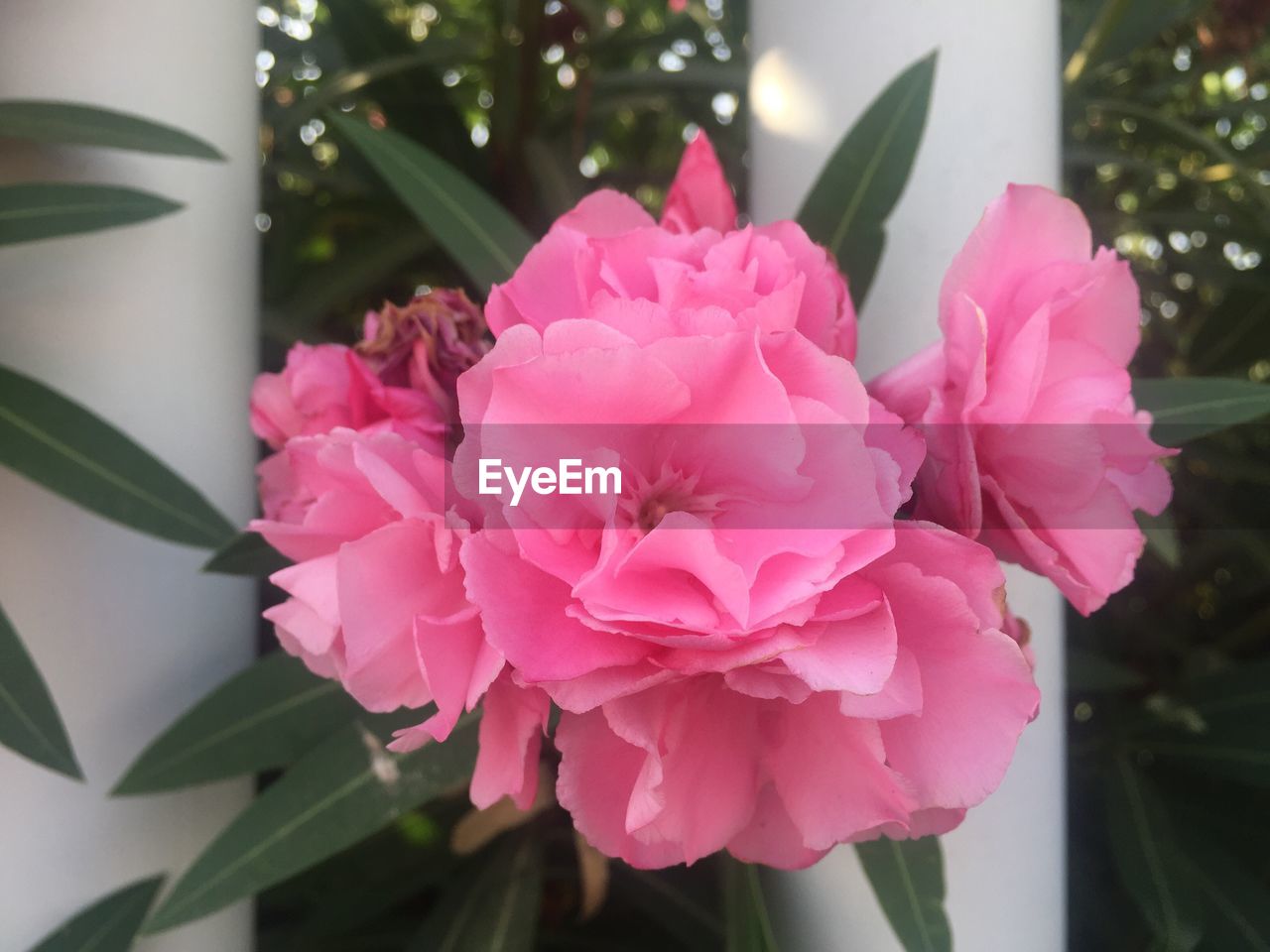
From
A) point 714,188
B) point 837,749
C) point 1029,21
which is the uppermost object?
point 1029,21

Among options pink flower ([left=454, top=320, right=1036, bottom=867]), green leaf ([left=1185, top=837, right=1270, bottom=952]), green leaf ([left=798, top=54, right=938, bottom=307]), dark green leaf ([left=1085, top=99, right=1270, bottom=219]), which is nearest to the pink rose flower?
pink flower ([left=454, top=320, right=1036, bottom=867])

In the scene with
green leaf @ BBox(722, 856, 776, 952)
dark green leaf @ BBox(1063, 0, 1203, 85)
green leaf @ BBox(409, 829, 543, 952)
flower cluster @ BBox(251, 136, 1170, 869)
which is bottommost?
green leaf @ BBox(409, 829, 543, 952)

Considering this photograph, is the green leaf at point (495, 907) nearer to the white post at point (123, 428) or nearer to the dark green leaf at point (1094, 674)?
the white post at point (123, 428)

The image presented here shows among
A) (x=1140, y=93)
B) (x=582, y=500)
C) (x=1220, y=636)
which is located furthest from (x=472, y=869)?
(x=1140, y=93)

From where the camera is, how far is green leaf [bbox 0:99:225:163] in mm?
492

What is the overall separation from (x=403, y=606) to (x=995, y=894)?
39 cm

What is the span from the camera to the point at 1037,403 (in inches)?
12.9

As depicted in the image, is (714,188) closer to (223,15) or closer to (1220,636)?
(223,15)

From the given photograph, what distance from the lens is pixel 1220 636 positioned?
99 cm

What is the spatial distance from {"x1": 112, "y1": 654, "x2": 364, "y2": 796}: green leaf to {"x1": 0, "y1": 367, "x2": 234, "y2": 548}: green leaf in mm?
96

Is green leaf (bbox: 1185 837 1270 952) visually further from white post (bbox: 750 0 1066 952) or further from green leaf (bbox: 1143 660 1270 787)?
white post (bbox: 750 0 1066 952)

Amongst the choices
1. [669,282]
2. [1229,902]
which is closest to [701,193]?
[669,282]

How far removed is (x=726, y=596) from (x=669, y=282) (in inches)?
4.9

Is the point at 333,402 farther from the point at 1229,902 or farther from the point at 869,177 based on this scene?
the point at 1229,902
